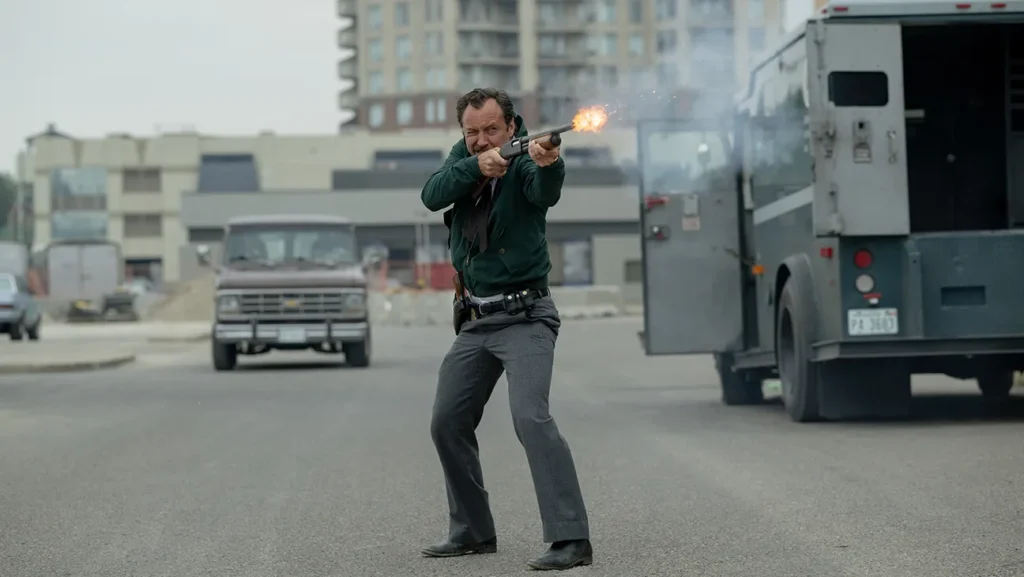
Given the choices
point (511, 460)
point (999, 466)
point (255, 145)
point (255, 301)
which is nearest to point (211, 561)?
point (511, 460)

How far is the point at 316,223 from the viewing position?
25109 millimetres

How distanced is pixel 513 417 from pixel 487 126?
117 cm

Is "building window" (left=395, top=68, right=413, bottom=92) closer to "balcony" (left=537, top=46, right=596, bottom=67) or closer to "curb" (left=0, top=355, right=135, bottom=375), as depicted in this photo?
"balcony" (left=537, top=46, right=596, bottom=67)

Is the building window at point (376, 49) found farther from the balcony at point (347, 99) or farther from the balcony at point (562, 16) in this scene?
the balcony at point (562, 16)

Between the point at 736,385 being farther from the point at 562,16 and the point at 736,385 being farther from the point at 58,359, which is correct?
the point at 562,16

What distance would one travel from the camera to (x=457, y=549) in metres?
7.10

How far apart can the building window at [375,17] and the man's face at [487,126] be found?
121022 mm

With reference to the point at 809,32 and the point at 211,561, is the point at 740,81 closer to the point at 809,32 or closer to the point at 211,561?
the point at 809,32

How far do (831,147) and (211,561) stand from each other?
7.17 meters

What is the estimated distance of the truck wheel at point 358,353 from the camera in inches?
986

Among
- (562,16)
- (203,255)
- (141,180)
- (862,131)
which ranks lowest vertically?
(203,255)

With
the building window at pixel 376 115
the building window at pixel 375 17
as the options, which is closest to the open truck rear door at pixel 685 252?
the building window at pixel 375 17

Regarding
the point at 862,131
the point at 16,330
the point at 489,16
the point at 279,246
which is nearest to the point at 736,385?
the point at 862,131

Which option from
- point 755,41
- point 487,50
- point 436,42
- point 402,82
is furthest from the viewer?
point 402,82
